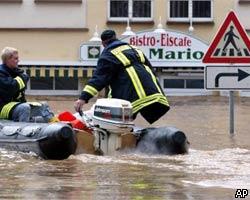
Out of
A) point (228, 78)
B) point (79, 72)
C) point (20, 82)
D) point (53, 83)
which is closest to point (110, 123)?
point (20, 82)

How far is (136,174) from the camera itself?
932cm

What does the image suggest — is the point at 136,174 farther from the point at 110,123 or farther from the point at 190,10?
the point at 190,10

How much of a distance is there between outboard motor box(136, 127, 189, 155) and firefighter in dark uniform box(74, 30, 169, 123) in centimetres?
38

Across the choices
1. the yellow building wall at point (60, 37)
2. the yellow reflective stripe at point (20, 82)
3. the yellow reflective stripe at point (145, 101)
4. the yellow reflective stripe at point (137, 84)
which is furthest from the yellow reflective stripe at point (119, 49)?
the yellow building wall at point (60, 37)

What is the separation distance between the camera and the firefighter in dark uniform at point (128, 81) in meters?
11.6

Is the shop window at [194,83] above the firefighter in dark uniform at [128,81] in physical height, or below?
below

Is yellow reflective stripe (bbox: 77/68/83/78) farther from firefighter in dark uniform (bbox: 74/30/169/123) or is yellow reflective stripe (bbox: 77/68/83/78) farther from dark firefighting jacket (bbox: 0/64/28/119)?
firefighter in dark uniform (bbox: 74/30/169/123)

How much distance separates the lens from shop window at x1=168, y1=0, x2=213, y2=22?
90.9ft

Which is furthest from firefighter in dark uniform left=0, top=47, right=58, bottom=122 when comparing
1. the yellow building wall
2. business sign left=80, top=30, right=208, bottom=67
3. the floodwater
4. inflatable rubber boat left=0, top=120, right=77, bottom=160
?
the yellow building wall

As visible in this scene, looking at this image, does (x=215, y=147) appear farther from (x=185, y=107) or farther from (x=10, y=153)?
(x=185, y=107)

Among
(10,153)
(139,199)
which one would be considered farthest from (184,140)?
(139,199)

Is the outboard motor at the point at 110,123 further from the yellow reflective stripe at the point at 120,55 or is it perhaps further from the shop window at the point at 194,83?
the shop window at the point at 194,83

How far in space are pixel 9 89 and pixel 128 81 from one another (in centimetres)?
160

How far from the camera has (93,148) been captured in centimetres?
1112
